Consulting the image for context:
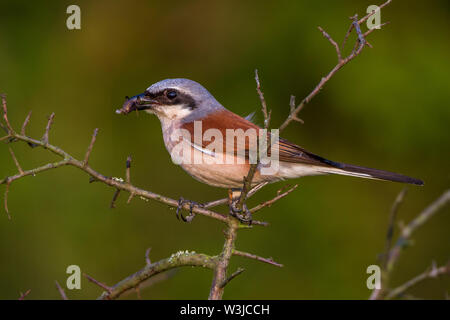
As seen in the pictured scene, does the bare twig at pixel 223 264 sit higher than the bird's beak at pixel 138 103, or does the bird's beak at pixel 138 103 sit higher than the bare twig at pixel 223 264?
the bird's beak at pixel 138 103

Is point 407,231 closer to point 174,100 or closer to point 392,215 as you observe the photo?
point 392,215

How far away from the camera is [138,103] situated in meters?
3.40

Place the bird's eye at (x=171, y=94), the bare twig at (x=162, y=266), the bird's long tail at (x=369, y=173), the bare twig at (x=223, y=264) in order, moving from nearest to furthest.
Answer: the bare twig at (x=223, y=264)
the bare twig at (x=162, y=266)
the bird's long tail at (x=369, y=173)
the bird's eye at (x=171, y=94)

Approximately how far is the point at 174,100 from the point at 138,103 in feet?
0.78

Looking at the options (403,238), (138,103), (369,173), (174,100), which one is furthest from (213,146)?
(403,238)

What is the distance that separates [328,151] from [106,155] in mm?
1897

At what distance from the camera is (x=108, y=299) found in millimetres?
2305

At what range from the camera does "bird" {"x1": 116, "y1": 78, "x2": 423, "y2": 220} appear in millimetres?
3141

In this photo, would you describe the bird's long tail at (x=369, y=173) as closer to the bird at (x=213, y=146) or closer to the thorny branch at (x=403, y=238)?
the bird at (x=213, y=146)

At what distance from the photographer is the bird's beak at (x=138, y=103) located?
3.34 metres

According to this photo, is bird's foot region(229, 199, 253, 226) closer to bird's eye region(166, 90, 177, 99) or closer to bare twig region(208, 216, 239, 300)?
bare twig region(208, 216, 239, 300)

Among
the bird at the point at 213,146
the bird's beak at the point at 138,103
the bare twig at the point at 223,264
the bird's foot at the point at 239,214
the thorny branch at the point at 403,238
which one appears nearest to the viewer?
the thorny branch at the point at 403,238

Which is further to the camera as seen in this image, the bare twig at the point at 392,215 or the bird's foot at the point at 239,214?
the bird's foot at the point at 239,214

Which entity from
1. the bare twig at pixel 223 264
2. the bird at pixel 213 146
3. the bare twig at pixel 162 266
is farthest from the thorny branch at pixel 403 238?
the bird at pixel 213 146
